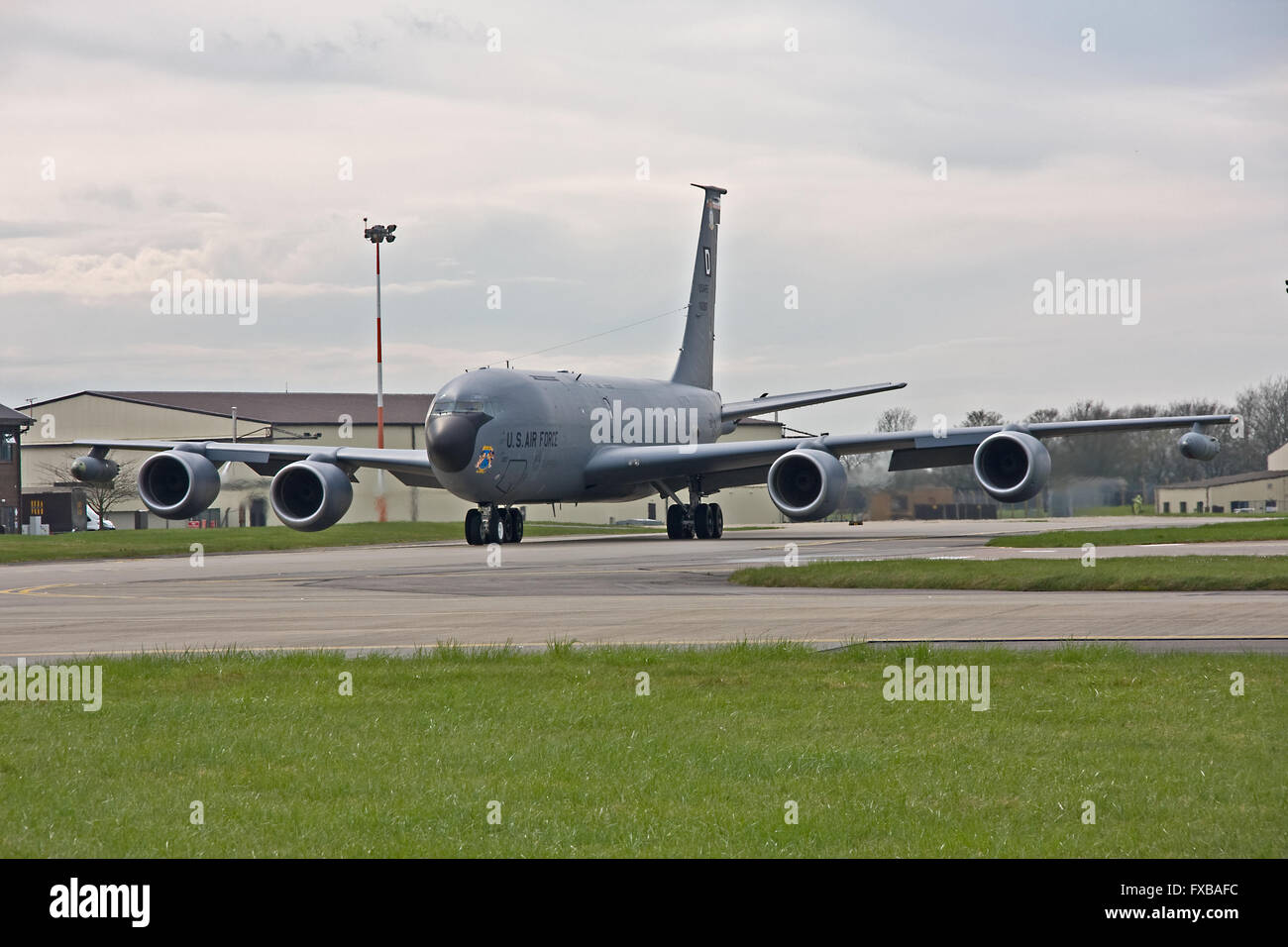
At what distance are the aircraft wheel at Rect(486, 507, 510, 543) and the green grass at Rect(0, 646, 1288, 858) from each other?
105 feet

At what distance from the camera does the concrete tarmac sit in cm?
1627

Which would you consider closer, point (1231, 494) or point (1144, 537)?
point (1144, 537)

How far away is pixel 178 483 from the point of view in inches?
1644

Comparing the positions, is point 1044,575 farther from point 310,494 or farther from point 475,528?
point 475,528

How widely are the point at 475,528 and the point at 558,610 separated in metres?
25.0

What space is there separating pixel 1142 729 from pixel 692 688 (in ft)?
12.4

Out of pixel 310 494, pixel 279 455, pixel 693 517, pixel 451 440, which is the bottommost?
pixel 693 517

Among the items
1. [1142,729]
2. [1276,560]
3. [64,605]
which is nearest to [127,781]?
[1142,729]

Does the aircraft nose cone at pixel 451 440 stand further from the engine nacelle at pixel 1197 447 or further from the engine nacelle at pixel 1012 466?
the engine nacelle at pixel 1197 447
